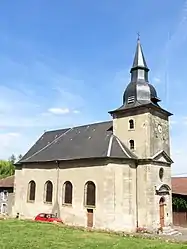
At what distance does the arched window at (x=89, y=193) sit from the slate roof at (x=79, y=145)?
2.82 meters

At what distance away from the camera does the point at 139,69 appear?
32.2 meters

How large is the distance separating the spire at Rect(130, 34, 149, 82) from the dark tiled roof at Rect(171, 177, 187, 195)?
14.5 m

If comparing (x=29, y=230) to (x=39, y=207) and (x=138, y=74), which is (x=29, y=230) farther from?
(x=138, y=74)

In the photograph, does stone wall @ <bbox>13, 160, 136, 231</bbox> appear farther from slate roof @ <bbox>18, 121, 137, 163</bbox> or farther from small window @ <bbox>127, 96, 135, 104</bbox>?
small window @ <bbox>127, 96, 135, 104</bbox>

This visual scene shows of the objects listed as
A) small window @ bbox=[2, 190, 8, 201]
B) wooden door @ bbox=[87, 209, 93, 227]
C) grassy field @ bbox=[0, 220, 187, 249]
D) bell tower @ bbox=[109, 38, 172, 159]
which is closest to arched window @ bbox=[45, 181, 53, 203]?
wooden door @ bbox=[87, 209, 93, 227]

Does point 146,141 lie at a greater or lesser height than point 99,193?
greater

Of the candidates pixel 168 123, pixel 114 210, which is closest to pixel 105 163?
pixel 114 210

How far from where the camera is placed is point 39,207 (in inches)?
1297

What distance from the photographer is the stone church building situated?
27.9 metres

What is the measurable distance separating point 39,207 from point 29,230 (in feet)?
42.5

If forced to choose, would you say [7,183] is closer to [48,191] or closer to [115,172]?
[48,191]

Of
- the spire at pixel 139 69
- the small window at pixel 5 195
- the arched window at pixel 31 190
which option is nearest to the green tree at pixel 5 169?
the small window at pixel 5 195

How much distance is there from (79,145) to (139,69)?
34.9 ft

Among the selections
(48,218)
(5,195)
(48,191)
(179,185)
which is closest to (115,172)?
(48,218)
